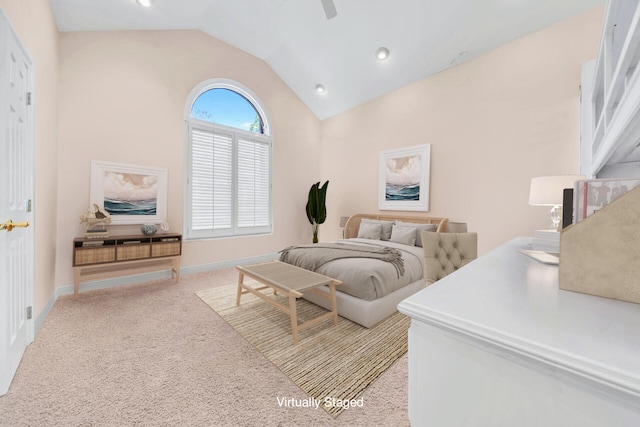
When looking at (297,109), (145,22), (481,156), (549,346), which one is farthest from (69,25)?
(481,156)

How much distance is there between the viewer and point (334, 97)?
16.6ft

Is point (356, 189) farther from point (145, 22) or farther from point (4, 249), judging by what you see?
point (4, 249)

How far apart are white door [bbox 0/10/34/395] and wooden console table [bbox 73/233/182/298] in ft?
3.00

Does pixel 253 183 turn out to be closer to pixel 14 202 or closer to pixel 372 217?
pixel 372 217

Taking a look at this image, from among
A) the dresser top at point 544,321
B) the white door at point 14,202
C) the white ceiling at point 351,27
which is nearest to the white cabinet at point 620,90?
the dresser top at point 544,321

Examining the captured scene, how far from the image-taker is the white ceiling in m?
2.99

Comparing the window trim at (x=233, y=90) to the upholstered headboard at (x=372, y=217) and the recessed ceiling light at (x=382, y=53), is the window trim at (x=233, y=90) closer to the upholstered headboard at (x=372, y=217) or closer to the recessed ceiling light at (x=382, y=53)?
the recessed ceiling light at (x=382, y=53)

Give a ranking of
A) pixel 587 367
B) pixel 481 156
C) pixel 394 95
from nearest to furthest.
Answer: pixel 587 367
pixel 481 156
pixel 394 95

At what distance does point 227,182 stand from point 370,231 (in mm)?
2593

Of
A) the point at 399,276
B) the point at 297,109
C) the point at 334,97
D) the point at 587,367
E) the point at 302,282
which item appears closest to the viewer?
the point at 587,367

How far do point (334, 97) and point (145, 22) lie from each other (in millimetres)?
3088

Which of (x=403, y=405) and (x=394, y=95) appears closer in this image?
(x=403, y=405)

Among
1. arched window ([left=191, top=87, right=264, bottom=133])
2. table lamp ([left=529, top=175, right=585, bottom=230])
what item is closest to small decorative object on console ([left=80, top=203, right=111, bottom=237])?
arched window ([left=191, top=87, right=264, bottom=133])

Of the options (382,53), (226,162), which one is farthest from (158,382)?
(382,53)
